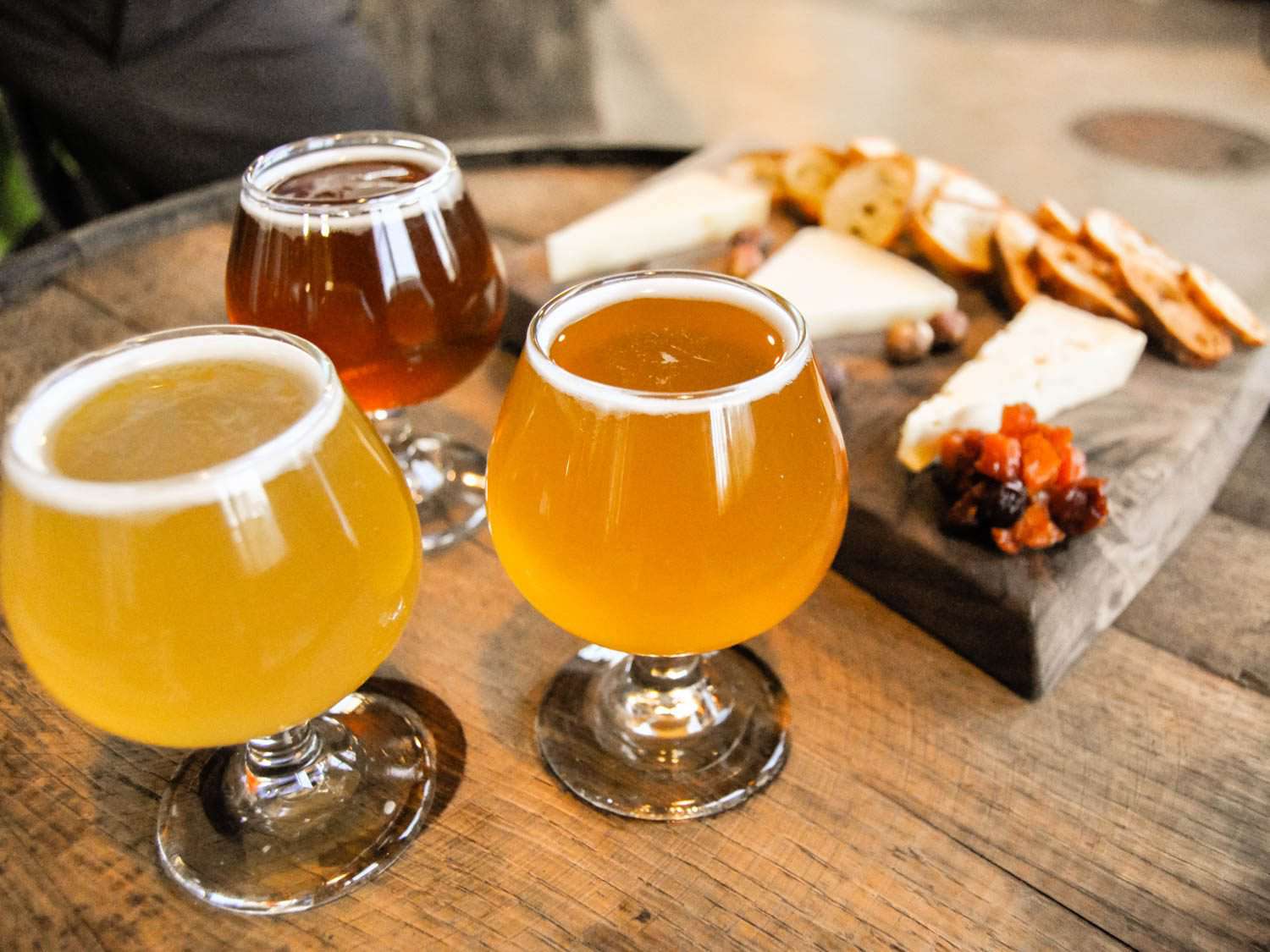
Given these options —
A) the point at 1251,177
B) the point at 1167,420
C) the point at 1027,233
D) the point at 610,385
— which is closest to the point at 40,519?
the point at 610,385

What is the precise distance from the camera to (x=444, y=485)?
1111 mm

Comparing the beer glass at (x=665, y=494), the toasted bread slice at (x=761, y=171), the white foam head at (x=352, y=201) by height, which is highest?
the white foam head at (x=352, y=201)

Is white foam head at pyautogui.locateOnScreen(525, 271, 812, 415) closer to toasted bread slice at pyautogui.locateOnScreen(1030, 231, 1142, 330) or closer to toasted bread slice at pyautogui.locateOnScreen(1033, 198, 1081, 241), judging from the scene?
toasted bread slice at pyautogui.locateOnScreen(1030, 231, 1142, 330)

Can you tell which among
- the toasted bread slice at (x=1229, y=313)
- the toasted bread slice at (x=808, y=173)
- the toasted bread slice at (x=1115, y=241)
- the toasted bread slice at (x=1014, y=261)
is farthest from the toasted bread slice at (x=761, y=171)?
the toasted bread slice at (x=1229, y=313)

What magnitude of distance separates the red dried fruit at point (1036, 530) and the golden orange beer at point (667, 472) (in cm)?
24

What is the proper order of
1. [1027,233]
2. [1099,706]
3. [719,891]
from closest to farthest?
Answer: [719,891] < [1099,706] < [1027,233]

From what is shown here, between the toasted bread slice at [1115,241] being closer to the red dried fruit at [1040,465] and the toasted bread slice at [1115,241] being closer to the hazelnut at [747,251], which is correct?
the hazelnut at [747,251]

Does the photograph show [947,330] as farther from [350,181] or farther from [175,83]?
[175,83]

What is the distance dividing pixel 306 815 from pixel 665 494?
1.22 ft

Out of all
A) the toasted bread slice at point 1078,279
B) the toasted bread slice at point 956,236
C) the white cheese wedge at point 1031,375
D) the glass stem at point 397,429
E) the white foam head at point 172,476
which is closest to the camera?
the white foam head at point 172,476

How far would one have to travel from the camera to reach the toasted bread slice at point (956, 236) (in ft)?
4.57

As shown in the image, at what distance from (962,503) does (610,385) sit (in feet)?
1.30

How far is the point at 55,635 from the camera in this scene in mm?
611

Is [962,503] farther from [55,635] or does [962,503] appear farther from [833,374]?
[55,635]
